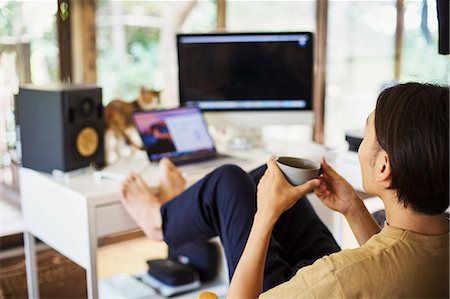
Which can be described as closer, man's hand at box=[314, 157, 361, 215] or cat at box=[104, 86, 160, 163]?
man's hand at box=[314, 157, 361, 215]

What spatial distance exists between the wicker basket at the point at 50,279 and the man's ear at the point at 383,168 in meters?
1.89

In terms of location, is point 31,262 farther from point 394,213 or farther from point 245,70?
point 394,213

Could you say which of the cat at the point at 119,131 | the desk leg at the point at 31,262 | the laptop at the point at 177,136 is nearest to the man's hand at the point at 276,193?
the laptop at the point at 177,136

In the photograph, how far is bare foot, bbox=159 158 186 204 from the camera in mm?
2180

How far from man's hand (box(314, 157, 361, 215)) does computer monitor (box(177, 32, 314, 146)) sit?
1.28 meters

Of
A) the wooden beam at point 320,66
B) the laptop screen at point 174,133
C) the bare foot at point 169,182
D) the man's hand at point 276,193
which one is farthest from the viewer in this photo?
the wooden beam at point 320,66

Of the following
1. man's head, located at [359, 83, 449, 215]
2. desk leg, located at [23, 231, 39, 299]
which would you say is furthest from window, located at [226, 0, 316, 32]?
man's head, located at [359, 83, 449, 215]

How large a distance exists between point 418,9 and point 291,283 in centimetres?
391

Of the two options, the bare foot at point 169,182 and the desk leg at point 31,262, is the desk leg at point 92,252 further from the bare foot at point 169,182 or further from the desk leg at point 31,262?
the desk leg at point 31,262

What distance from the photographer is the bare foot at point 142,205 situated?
205 cm

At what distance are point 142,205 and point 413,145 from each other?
115 centimetres

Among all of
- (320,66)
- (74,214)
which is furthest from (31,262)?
(320,66)

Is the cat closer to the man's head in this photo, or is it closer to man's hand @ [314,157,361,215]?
man's hand @ [314,157,361,215]

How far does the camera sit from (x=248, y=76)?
2764 millimetres
